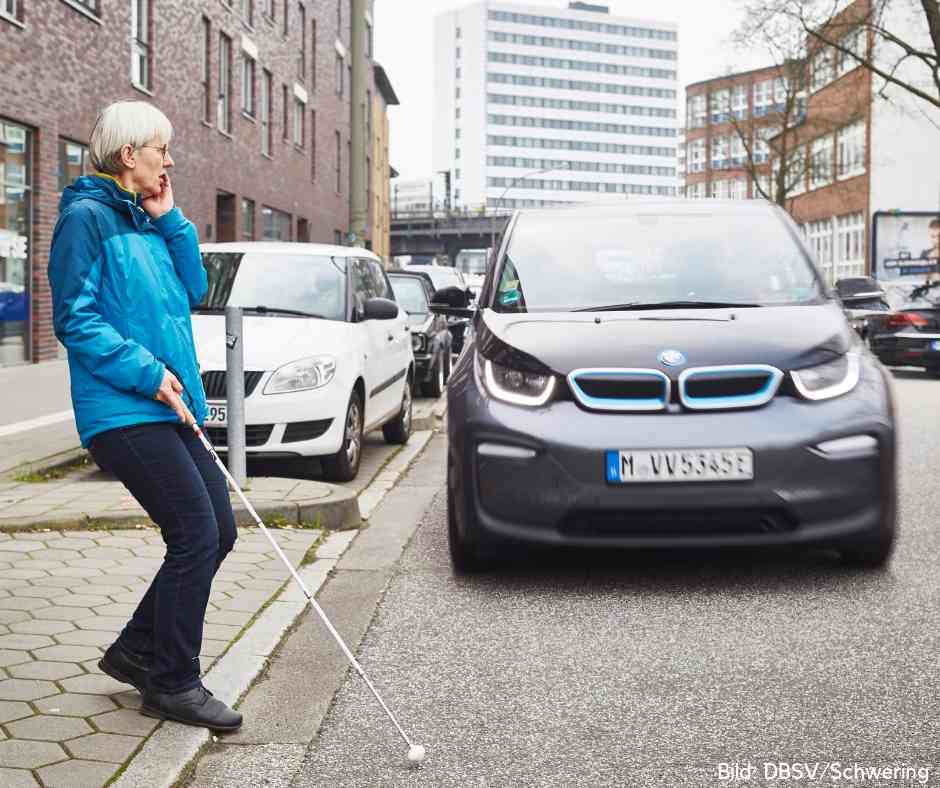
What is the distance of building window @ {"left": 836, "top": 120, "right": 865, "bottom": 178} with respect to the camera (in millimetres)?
56594

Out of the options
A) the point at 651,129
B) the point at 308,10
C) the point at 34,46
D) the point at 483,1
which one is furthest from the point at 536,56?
the point at 34,46

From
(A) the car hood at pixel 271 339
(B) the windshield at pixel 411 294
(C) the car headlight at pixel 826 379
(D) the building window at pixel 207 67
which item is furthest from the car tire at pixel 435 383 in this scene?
(D) the building window at pixel 207 67

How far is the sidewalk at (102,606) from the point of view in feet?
11.2

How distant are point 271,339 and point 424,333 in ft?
21.4

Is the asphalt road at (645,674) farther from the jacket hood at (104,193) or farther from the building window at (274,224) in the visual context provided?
the building window at (274,224)

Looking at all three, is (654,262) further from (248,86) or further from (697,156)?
(697,156)

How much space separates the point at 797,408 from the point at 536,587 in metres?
1.29

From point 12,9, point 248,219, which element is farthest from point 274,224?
point 12,9

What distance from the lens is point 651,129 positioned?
16738 cm

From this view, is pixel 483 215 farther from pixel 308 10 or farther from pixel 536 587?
pixel 536 587

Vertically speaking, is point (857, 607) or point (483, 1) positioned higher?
point (483, 1)

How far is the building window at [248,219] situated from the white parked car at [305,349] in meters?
21.2

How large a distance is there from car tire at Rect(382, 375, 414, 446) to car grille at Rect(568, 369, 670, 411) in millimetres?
5673

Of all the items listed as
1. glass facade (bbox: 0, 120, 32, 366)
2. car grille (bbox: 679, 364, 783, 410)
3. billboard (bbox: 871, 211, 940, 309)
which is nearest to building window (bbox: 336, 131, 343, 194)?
billboard (bbox: 871, 211, 940, 309)
